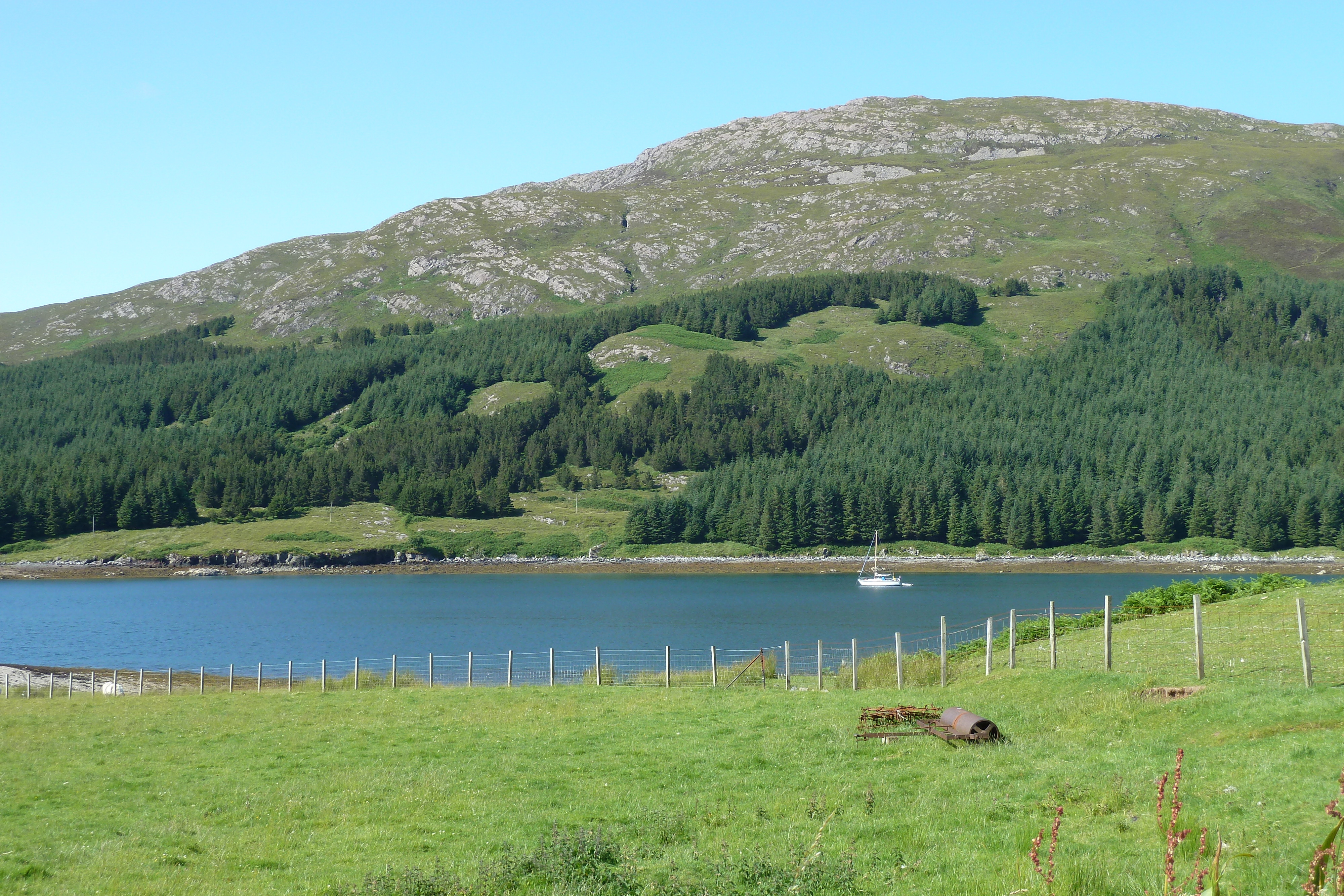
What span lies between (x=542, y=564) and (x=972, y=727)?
6181 inches

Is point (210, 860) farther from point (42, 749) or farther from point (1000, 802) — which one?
point (42, 749)

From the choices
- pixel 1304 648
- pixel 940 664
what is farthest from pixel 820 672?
pixel 1304 648

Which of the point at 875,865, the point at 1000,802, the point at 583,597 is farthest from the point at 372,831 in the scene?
the point at 583,597

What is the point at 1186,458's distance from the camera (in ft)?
593

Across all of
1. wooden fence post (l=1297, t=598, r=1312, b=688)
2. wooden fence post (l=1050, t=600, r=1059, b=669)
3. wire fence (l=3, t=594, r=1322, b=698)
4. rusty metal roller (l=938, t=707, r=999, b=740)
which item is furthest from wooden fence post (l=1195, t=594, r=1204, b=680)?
rusty metal roller (l=938, t=707, r=999, b=740)

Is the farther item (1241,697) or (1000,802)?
(1241,697)

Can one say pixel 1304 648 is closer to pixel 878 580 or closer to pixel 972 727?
pixel 972 727

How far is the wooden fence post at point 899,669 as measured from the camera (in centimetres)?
2831

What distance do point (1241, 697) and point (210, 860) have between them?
17265 mm

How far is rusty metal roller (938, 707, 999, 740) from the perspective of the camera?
1891 cm

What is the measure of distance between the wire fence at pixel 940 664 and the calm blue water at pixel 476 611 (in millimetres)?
11506

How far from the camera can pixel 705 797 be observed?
55.3 ft

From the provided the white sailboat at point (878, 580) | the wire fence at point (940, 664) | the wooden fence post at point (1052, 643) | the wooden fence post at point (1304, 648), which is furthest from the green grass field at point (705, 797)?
the white sailboat at point (878, 580)

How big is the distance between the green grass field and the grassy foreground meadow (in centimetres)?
6
